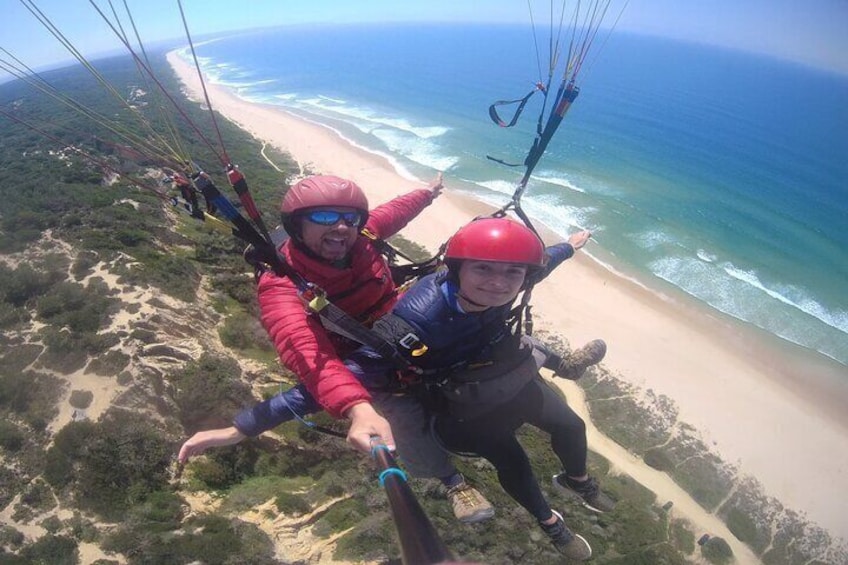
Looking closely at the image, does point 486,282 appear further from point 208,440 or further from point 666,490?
point 666,490

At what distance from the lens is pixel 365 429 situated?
2.36m

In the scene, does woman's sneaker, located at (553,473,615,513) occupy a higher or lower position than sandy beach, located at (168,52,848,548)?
higher

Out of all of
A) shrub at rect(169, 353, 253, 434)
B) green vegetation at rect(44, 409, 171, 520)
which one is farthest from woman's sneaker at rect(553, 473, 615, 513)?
shrub at rect(169, 353, 253, 434)

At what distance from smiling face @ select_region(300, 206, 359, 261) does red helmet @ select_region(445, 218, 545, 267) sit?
833 millimetres

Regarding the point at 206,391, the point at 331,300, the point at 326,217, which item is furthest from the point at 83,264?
the point at 326,217

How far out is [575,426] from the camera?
404 centimetres

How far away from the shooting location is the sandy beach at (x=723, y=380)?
13.7 m

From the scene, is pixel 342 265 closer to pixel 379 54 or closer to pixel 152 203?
pixel 152 203

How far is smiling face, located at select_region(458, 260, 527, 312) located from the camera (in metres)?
3.26

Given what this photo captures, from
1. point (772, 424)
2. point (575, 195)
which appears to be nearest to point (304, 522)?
point (772, 424)

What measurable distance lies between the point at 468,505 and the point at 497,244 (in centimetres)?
254

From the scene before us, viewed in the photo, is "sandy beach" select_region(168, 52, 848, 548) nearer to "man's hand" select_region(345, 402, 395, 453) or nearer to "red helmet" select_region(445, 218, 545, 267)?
"red helmet" select_region(445, 218, 545, 267)

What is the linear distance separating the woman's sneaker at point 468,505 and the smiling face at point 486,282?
2.02 m

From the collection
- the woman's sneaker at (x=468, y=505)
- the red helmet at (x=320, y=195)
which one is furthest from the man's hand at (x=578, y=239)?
the woman's sneaker at (x=468, y=505)
